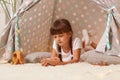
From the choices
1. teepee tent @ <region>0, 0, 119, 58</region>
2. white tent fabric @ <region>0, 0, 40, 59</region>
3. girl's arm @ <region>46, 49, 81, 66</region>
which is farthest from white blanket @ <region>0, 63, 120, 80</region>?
teepee tent @ <region>0, 0, 119, 58</region>

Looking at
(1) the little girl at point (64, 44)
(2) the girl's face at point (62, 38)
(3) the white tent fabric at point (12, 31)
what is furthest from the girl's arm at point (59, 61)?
(3) the white tent fabric at point (12, 31)

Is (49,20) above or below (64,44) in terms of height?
above

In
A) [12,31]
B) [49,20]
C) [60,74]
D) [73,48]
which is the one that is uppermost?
[49,20]

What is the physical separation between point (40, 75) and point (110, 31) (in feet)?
2.63

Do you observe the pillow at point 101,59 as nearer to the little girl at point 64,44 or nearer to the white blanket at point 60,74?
the little girl at point 64,44

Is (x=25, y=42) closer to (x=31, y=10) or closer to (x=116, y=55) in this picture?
(x=31, y=10)

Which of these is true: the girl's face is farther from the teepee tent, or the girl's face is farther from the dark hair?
the teepee tent

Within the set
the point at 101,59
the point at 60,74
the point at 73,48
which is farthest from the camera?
the point at 73,48

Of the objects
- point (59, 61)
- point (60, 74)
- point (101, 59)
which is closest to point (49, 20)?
point (59, 61)

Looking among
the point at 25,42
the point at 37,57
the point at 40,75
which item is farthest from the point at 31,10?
the point at 40,75

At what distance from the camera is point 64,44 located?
8.18 feet

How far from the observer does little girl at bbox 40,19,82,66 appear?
94.1 inches

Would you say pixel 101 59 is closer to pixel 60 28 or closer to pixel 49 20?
pixel 60 28

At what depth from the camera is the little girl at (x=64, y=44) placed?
2.39 m
